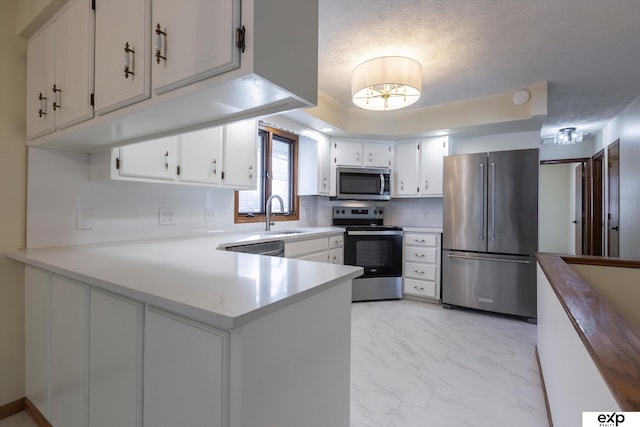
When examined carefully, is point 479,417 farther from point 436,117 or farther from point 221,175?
point 436,117

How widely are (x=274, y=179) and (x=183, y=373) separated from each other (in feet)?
9.52

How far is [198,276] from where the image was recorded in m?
1.14

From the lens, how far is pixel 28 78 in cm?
178

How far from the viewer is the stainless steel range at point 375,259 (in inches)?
150

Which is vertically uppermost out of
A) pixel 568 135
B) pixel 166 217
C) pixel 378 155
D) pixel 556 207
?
pixel 568 135

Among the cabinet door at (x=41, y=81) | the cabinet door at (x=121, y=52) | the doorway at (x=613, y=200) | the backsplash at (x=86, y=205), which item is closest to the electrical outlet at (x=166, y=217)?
the backsplash at (x=86, y=205)

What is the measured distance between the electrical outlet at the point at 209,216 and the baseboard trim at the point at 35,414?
1.51 metres

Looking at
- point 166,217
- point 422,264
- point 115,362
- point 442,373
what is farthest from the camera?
point 422,264

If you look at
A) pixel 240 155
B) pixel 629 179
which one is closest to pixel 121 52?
pixel 240 155

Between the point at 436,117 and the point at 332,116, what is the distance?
4.29 feet

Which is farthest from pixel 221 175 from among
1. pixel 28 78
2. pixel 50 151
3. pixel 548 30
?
pixel 548 30

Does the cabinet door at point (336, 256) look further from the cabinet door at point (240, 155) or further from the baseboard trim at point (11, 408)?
the baseboard trim at point (11, 408)

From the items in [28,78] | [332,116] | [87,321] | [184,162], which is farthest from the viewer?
[332,116]

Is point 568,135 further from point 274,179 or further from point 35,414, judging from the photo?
point 35,414
